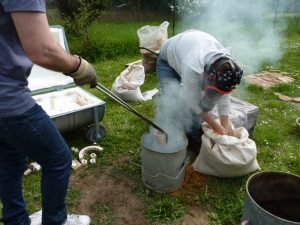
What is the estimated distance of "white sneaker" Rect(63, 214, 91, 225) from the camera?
8.31 ft

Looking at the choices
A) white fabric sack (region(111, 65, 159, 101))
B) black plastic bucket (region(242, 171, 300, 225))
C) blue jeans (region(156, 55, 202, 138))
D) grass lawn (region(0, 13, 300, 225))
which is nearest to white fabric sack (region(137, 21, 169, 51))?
white fabric sack (region(111, 65, 159, 101))

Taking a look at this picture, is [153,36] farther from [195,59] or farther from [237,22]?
[237,22]

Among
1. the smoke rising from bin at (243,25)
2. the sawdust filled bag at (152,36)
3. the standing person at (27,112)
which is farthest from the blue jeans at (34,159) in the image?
the smoke rising from bin at (243,25)

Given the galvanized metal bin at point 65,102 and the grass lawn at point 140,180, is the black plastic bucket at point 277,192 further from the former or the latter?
the galvanized metal bin at point 65,102

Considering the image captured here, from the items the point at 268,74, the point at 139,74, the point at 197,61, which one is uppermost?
the point at 197,61

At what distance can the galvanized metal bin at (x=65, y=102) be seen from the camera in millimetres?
3727

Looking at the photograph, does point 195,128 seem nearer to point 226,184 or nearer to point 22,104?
point 226,184

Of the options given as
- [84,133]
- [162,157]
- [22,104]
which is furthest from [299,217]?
[84,133]

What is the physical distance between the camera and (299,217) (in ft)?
8.50

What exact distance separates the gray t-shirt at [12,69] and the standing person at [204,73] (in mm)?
1522

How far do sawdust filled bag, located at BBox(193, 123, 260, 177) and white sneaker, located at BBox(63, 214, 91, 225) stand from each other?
1.34 m

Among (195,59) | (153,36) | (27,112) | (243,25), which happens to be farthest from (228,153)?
(243,25)

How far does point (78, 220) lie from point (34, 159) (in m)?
0.89

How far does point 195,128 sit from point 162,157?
951 millimetres
